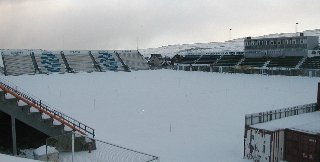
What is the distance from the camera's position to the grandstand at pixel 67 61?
57.2 meters

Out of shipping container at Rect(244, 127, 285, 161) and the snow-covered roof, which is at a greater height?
the snow-covered roof

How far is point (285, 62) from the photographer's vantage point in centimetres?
5672

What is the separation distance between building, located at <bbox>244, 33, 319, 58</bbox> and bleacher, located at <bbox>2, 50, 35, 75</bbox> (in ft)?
141

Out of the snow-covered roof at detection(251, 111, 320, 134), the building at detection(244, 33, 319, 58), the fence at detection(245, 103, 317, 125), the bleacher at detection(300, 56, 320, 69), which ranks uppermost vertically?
the building at detection(244, 33, 319, 58)

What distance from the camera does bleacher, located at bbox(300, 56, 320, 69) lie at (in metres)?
50.5

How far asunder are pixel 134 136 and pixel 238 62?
53.0 m

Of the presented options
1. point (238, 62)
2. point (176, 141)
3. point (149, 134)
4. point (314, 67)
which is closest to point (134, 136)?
point (149, 134)

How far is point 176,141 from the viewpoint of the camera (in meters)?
15.4

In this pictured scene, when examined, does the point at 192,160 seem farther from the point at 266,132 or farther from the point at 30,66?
the point at 30,66

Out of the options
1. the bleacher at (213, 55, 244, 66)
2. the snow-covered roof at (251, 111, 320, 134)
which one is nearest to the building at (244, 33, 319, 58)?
the bleacher at (213, 55, 244, 66)

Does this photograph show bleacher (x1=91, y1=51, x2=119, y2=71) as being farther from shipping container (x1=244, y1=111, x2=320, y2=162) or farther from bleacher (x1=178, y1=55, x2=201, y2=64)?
shipping container (x1=244, y1=111, x2=320, y2=162)

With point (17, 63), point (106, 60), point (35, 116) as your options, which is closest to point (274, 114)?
point (35, 116)

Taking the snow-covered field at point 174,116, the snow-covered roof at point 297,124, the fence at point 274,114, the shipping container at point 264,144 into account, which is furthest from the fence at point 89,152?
the snow-covered roof at point 297,124

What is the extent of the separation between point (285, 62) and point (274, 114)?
45.1 meters
